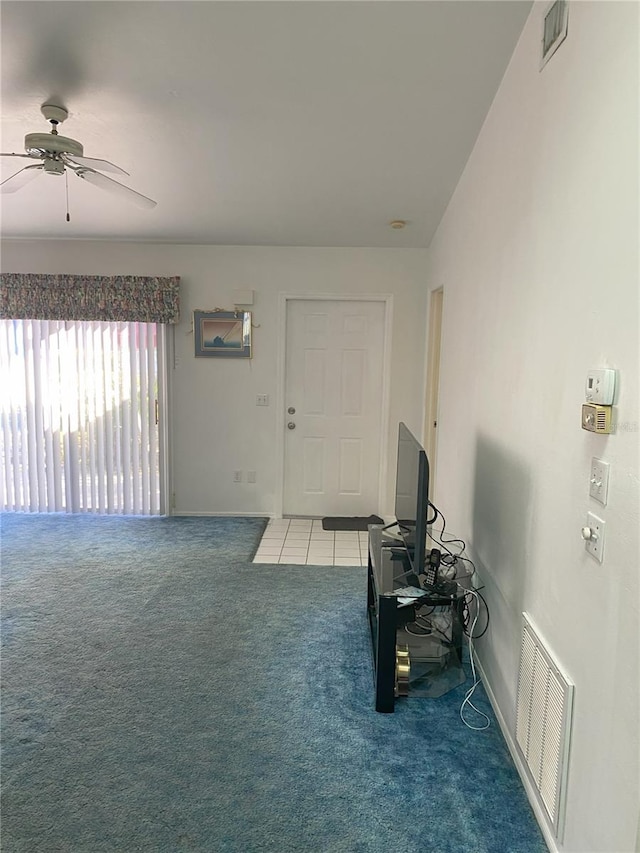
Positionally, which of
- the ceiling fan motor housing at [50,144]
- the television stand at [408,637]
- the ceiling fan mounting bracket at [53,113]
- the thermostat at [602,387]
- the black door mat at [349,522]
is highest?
the ceiling fan mounting bracket at [53,113]

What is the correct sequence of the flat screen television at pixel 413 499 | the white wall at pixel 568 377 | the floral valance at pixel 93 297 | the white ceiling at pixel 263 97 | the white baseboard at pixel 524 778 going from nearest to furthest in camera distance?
1. the white wall at pixel 568 377
2. the white baseboard at pixel 524 778
3. the white ceiling at pixel 263 97
4. the flat screen television at pixel 413 499
5. the floral valance at pixel 93 297

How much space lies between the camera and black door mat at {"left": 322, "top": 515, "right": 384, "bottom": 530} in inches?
181

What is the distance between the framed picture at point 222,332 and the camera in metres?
4.60

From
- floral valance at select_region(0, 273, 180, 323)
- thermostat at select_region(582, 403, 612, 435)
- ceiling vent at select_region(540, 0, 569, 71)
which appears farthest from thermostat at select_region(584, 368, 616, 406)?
floral valance at select_region(0, 273, 180, 323)

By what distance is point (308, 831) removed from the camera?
1.62 metres

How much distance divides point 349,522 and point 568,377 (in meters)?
3.35

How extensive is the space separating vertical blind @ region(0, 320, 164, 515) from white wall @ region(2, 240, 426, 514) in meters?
0.32

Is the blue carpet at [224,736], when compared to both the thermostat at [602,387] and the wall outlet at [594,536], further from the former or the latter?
the thermostat at [602,387]

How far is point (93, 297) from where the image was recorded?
4484 mm

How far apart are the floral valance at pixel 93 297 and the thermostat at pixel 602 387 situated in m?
3.75

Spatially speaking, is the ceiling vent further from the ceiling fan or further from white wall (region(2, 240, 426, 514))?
white wall (region(2, 240, 426, 514))

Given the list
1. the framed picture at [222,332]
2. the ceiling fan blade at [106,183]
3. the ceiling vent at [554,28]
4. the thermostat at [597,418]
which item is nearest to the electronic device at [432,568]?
the thermostat at [597,418]

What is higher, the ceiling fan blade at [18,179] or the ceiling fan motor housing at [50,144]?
the ceiling fan motor housing at [50,144]

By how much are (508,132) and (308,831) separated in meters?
2.54
